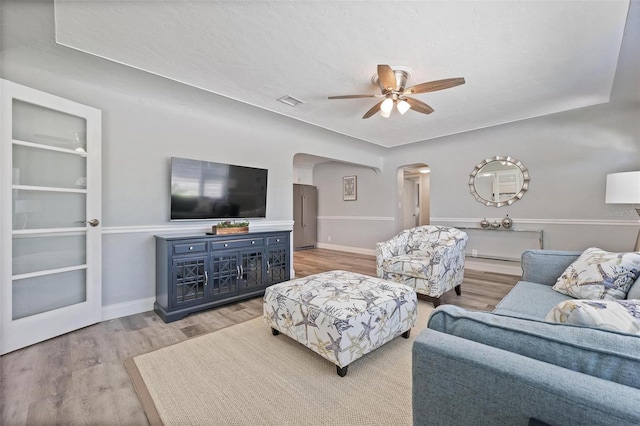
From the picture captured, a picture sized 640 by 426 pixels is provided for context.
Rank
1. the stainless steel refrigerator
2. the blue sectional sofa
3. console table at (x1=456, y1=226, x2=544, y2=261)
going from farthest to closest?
the stainless steel refrigerator, console table at (x1=456, y1=226, x2=544, y2=261), the blue sectional sofa

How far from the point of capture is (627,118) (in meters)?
3.43

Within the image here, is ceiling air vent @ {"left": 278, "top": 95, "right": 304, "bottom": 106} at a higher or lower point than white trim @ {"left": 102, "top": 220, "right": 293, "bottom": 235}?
higher

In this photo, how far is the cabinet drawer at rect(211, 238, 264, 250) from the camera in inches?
116

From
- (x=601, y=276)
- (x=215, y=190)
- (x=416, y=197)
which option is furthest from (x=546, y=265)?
(x=416, y=197)

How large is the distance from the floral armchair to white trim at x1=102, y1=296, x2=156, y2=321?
8.44 feet

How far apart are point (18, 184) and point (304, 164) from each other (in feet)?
17.9

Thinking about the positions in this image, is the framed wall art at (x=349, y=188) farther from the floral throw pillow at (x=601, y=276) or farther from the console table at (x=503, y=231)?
the floral throw pillow at (x=601, y=276)

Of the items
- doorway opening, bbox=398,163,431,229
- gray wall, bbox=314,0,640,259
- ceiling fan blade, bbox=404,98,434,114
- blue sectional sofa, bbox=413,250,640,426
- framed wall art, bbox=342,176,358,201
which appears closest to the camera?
blue sectional sofa, bbox=413,250,640,426

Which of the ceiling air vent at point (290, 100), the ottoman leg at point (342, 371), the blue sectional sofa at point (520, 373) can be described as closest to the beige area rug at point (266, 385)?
the ottoman leg at point (342, 371)

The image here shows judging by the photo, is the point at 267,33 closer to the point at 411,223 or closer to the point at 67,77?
the point at 67,77

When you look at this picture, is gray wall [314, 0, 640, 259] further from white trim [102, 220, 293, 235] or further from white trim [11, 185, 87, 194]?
white trim [11, 185, 87, 194]

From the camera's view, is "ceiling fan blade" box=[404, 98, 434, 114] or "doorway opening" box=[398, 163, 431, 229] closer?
"ceiling fan blade" box=[404, 98, 434, 114]

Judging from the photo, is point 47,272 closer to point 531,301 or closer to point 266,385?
point 266,385

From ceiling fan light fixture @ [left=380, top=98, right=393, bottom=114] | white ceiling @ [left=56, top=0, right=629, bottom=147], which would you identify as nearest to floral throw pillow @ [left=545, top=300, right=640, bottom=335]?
white ceiling @ [left=56, top=0, right=629, bottom=147]
